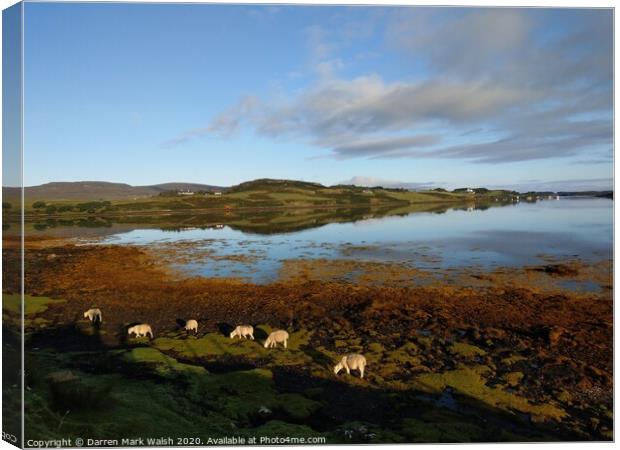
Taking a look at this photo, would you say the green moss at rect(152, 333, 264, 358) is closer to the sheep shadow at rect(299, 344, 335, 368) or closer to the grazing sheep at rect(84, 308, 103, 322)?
the sheep shadow at rect(299, 344, 335, 368)

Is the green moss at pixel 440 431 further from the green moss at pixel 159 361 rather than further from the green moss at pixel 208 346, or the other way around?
the green moss at pixel 159 361

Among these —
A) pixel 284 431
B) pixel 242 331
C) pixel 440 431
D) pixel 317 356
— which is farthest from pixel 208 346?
pixel 440 431

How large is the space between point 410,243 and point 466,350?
16526 millimetres

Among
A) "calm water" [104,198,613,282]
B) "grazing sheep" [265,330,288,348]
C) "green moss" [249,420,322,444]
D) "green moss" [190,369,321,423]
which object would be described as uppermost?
"calm water" [104,198,613,282]

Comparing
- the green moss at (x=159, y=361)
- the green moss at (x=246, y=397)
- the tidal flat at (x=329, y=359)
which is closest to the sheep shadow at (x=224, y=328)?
the tidal flat at (x=329, y=359)

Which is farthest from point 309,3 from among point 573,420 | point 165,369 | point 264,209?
point 264,209

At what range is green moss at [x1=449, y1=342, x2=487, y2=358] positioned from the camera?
1078 centimetres

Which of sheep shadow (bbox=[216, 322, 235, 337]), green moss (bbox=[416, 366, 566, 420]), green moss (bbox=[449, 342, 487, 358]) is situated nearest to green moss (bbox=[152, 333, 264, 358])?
sheep shadow (bbox=[216, 322, 235, 337])

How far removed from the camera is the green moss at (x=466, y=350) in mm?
10781

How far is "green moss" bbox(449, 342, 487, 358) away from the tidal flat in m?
0.06

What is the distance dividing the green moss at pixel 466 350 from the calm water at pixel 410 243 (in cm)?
900

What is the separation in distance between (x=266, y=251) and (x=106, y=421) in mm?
17694

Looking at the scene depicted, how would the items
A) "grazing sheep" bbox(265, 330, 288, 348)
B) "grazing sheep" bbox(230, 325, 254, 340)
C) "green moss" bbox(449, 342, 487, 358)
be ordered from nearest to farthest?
1. "green moss" bbox(449, 342, 487, 358)
2. "grazing sheep" bbox(265, 330, 288, 348)
3. "grazing sheep" bbox(230, 325, 254, 340)

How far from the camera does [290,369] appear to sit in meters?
10.2
